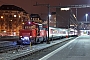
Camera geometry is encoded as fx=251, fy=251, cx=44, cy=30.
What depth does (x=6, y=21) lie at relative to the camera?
130875 mm

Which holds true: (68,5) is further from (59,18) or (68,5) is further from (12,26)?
(59,18)

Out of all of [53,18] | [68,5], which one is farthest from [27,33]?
[53,18]

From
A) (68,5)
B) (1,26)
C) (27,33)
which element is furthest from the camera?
(1,26)

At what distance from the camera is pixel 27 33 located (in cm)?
4138

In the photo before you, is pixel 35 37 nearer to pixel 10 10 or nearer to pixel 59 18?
pixel 10 10

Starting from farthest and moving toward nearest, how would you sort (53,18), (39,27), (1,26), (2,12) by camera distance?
1. (53,18)
2. (2,12)
3. (1,26)
4. (39,27)

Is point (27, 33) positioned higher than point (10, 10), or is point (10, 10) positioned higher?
point (10, 10)

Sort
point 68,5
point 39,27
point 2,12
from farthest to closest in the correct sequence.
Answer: point 2,12, point 68,5, point 39,27

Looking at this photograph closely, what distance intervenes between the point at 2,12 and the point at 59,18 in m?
59.7

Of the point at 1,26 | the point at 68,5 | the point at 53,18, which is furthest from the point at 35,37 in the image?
the point at 53,18

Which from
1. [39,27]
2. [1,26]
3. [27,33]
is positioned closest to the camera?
[27,33]

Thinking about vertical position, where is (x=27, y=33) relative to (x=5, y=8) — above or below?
below

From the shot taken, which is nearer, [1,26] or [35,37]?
[35,37]

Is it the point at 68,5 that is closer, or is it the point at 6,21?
the point at 68,5
